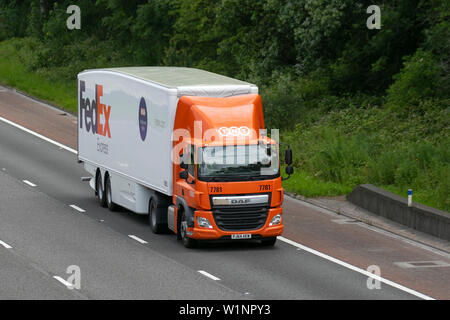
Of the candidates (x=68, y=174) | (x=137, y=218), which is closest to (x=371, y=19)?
(x=68, y=174)

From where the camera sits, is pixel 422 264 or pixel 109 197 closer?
pixel 422 264

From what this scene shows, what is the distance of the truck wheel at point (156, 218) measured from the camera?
25.0m

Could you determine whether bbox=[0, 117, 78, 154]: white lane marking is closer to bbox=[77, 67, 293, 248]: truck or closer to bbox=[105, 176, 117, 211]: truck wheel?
bbox=[105, 176, 117, 211]: truck wheel

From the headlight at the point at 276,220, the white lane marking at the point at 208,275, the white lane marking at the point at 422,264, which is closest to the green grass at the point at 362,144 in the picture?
the white lane marking at the point at 422,264

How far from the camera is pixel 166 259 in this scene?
73.6 feet

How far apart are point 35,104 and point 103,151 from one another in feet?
65.3

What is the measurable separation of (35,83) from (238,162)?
98.1 ft

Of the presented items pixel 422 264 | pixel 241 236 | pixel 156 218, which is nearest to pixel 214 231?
pixel 241 236

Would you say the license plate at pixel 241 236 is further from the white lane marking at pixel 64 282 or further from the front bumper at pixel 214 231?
the white lane marking at pixel 64 282

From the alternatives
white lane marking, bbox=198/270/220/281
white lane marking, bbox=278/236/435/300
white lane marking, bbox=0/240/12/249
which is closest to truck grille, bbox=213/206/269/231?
white lane marking, bbox=278/236/435/300

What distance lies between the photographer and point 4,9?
213ft

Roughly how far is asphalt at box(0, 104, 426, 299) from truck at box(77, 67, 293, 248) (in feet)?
2.14

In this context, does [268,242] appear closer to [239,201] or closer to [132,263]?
[239,201]

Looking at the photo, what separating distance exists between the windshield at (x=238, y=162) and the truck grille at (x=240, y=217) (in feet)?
2.49
